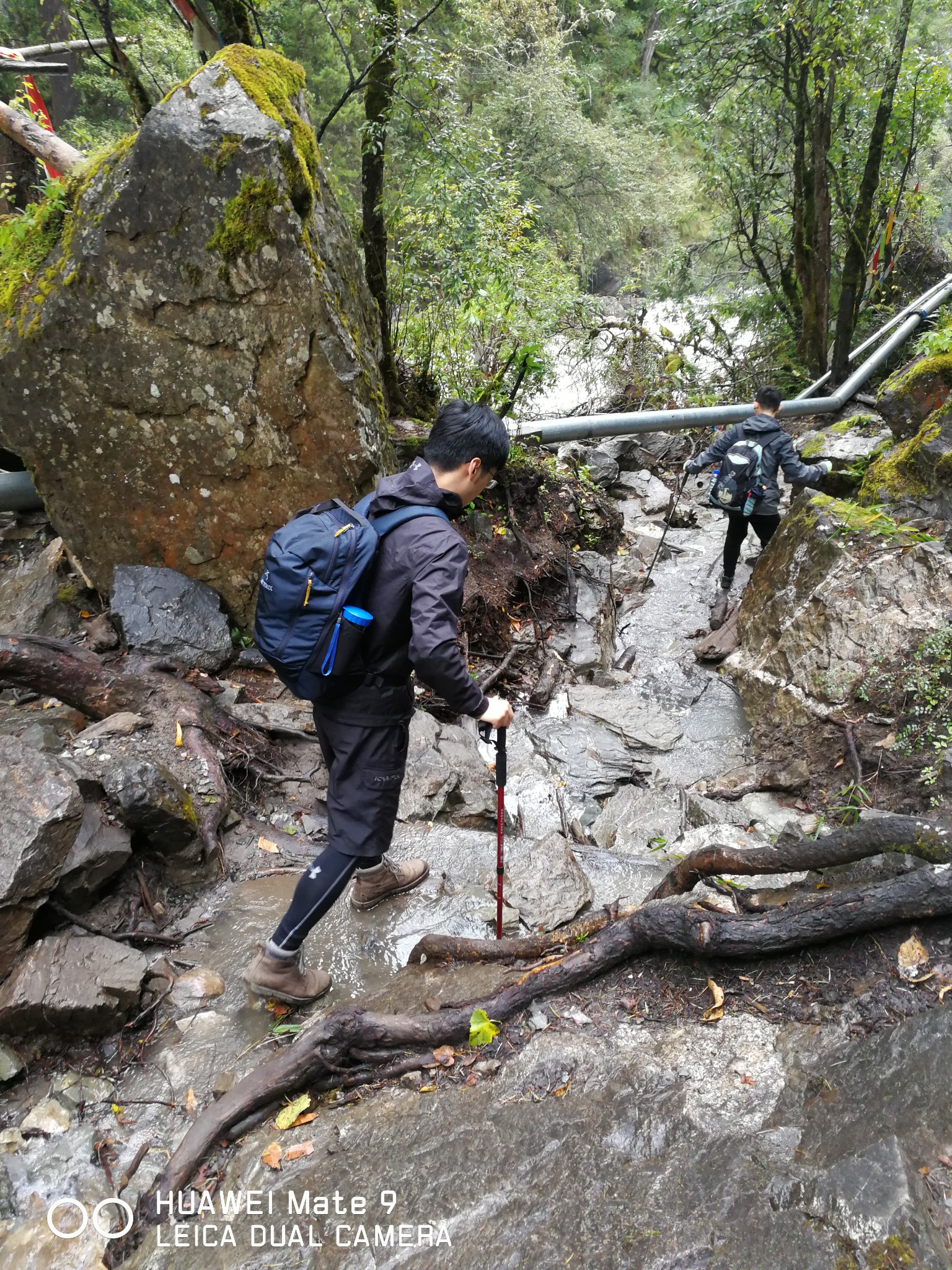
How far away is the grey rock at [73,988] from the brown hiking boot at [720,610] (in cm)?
636

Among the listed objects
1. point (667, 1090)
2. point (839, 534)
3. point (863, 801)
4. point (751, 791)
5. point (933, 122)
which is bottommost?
point (751, 791)

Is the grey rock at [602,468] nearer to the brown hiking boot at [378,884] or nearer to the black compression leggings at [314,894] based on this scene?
the brown hiking boot at [378,884]

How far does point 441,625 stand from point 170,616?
3.37 m

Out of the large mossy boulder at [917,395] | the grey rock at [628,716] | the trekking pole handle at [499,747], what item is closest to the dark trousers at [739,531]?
the large mossy boulder at [917,395]

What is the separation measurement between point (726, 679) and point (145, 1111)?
18.3 ft

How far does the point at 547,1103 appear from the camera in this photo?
2154mm

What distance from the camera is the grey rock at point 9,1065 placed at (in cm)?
260

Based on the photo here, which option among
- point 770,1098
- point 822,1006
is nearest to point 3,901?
point 770,1098

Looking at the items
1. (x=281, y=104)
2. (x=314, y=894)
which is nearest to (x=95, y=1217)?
(x=314, y=894)

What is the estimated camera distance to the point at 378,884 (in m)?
3.71

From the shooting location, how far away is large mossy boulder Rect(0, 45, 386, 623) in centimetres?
448

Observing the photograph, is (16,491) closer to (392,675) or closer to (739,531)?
(392,675)

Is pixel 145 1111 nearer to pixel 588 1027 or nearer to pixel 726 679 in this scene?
pixel 588 1027

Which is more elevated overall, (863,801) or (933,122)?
(933,122)
